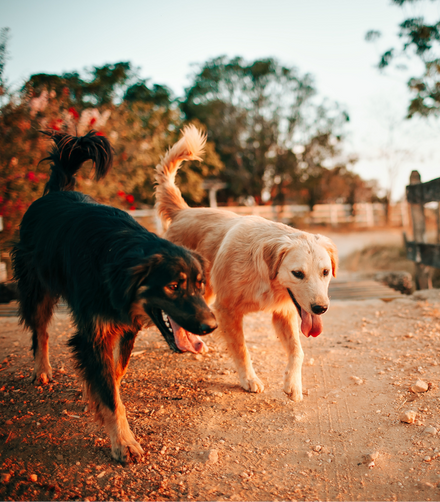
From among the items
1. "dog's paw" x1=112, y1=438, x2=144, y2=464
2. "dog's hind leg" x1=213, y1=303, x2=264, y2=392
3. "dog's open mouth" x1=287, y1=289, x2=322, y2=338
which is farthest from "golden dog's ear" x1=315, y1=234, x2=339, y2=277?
"dog's paw" x1=112, y1=438, x2=144, y2=464

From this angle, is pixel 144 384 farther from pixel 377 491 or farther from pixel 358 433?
pixel 377 491

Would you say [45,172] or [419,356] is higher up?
[45,172]

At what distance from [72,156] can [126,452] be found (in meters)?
2.64

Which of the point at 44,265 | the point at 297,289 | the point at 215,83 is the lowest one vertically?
the point at 297,289

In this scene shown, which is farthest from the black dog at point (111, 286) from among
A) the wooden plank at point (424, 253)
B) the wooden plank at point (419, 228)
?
the wooden plank at point (419, 228)

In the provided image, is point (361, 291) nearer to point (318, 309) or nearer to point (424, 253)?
point (424, 253)

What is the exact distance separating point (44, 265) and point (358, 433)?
8.37 ft

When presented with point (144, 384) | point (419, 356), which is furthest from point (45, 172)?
point (419, 356)

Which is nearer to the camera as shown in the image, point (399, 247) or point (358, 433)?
point (358, 433)

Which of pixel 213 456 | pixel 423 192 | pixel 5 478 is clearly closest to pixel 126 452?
pixel 213 456

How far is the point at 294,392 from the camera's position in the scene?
10.3 feet

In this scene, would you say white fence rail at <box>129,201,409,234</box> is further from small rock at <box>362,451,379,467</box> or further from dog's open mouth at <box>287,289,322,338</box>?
small rock at <box>362,451,379,467</box>

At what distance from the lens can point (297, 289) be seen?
3.11m

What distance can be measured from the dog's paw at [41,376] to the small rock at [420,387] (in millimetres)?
2987
